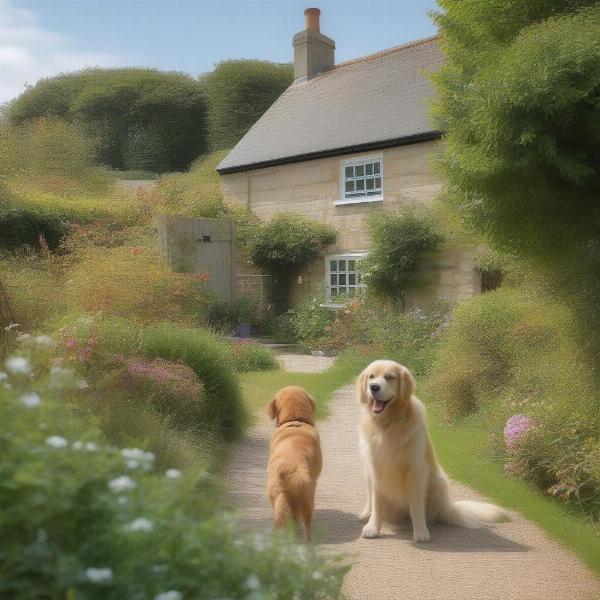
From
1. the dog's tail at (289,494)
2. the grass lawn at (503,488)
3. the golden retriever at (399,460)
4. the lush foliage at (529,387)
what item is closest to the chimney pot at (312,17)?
the lush foliage at (529,387)

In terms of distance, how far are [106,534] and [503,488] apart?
5.14 m

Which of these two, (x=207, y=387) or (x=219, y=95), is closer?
(x=207, y=387)

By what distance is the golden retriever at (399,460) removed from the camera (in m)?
4.69

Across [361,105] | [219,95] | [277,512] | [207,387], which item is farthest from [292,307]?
[219,95]

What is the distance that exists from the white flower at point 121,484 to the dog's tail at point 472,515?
3979mm

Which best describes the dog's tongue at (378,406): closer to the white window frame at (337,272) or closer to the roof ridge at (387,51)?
the white window frame at (337,272)

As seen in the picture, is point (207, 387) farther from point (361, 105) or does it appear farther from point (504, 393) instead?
point (361, 105)

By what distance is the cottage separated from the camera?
1652 cm

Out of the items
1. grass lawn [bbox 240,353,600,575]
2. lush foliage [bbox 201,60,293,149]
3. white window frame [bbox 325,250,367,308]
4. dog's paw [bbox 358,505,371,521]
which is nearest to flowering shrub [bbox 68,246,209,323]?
grass lawn [bbox 240,353,600,575]

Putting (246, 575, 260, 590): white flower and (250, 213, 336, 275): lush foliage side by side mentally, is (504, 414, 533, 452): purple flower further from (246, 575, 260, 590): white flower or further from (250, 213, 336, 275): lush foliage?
(250, 213, 336, 275): lush foliage

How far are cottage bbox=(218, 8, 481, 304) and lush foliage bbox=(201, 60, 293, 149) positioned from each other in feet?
62.1

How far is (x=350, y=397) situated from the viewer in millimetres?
10539

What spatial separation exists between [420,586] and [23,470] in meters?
3.16

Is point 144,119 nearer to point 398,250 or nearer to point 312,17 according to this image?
point 312,17
